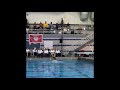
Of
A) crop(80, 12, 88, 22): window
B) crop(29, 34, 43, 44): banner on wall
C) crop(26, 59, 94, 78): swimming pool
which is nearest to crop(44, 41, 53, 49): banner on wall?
crop(29, 34, 43, 44): banner on wall

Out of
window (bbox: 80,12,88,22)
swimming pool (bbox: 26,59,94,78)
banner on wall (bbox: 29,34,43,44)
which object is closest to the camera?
swimming pool (bbox: 26,59,94,78)

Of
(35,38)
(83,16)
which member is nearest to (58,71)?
(35,38)

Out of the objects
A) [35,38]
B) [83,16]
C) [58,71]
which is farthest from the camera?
[83,16]

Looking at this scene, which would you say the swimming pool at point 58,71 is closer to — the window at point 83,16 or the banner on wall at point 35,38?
the banner on wall at point 35,38

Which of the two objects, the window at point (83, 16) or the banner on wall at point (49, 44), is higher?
the window at point (83, 16)

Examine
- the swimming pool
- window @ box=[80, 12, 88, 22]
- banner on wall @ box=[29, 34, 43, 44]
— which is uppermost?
window @ box=[80, 12, 88, 22]

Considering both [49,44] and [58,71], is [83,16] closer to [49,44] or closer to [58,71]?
[49,44]

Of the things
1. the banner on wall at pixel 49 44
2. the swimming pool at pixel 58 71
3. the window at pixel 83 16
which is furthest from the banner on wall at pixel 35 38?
the window at pixel 83 16

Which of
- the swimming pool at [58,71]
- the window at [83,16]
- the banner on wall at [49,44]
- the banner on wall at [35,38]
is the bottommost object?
the swimming pool at [58,71]

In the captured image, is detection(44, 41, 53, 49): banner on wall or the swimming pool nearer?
the swimming pool

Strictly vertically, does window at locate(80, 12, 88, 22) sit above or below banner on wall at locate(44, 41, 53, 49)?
above

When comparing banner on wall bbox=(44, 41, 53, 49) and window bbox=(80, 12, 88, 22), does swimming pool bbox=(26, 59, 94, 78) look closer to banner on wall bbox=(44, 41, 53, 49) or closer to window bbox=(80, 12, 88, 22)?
banner on wall bbox=(44, 41, 53, 49)

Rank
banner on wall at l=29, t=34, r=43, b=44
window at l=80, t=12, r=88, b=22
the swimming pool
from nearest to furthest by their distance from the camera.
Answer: the swimming pool
banner on wall at l=29, t=34, r=43, b=44
window at l=80, t=12, r=88, b=22
